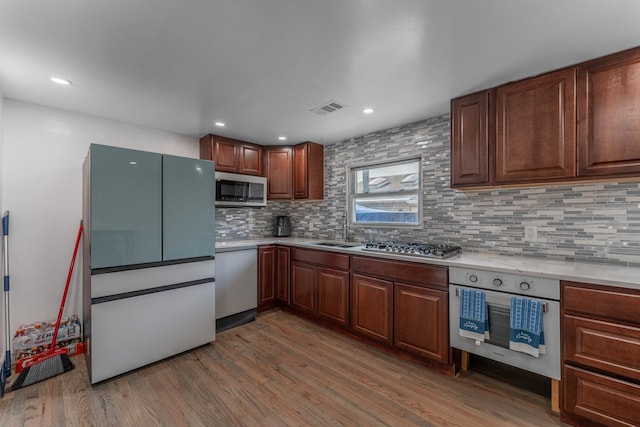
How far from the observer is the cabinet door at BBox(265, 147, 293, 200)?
150 inches

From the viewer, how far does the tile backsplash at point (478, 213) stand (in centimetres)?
190

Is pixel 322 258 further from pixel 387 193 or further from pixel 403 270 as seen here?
pixel 387 193

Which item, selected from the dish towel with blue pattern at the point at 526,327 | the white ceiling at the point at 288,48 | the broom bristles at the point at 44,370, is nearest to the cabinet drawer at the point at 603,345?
the dish towel with blue pattern at the point at 526,327

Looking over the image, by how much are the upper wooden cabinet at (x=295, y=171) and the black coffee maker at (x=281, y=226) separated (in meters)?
0.43

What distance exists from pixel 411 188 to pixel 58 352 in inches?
142

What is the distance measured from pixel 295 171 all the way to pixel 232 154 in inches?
34.3

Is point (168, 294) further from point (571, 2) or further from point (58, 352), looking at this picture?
point (571, 2)

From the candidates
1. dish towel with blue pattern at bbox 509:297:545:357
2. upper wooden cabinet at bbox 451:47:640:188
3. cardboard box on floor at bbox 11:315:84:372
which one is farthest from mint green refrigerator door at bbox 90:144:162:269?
dish towel with blue pattern at bbox 509:297:545:357

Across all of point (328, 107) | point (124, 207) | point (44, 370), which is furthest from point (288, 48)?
point (44, 370)

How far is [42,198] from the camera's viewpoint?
8.04 feet

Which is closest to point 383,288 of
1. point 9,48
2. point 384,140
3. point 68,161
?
point 384,140

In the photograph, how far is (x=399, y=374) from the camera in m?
2.13

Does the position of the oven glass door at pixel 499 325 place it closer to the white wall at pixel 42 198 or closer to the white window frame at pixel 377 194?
the white window frame at pixel 377 194

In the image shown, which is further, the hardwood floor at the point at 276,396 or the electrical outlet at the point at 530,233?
the electrical outlet at the point at 530,233
